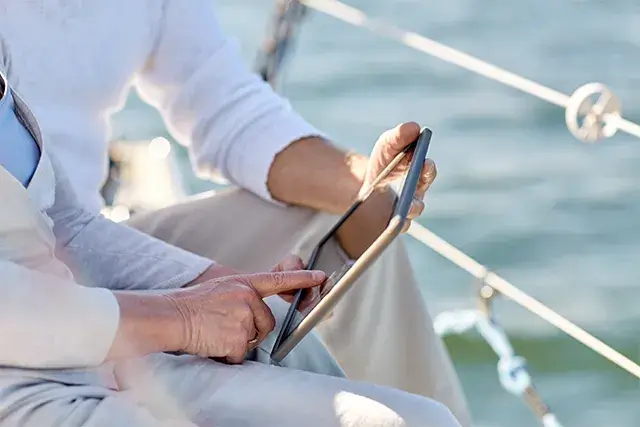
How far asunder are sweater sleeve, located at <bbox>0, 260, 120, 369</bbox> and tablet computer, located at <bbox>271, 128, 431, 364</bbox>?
13 cm

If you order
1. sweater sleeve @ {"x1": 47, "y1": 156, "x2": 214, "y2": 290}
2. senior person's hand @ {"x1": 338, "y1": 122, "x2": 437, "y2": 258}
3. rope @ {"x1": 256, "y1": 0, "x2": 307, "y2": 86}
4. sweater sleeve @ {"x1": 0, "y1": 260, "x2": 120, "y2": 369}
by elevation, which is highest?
rope @ {"x1": 256, "y1": 0, "x2": 307, "y2": 86}

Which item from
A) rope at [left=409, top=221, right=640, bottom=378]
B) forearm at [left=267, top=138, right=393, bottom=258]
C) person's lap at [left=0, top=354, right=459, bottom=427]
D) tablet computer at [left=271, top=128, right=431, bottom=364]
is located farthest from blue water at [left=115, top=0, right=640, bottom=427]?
person's lap at [left=0, top=354, right=459, bottom=427]

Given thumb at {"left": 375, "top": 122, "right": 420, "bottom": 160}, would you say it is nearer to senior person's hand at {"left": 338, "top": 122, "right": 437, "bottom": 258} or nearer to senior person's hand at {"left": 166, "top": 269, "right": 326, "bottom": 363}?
senior person's hand at {"left": 338, "top": 122, "right": 437, "bottom": 258}

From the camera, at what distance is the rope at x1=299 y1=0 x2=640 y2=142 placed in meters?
1.42

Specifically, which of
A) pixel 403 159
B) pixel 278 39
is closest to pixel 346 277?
pixel 403 159

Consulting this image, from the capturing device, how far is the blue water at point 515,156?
8.56 ft

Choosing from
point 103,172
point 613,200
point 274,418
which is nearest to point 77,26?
point 103,172

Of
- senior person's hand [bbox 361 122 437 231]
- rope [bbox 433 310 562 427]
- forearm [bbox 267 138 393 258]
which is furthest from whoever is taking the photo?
rope [bbox 433 310 562 427]

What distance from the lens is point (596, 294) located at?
2816mm

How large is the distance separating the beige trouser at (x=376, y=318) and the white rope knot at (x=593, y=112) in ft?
0.99

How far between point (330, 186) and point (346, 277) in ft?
1.26

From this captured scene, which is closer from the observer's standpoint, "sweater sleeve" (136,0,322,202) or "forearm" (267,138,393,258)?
"forearm" (267,138,393,258)

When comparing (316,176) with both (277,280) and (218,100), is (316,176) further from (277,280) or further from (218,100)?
(277,280)

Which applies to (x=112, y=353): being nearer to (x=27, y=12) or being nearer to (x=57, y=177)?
(x=57, y=177)
